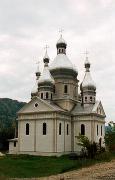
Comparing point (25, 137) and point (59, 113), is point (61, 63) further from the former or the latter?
point (25, 137)

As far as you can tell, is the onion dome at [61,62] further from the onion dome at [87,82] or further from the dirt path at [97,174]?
the dirt path at [97,174]

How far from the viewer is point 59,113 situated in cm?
4869

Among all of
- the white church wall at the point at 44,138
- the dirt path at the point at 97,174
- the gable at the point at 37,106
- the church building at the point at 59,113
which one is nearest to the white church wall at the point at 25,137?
the church building at the point at 59,113

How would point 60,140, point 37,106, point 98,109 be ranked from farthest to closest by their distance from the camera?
point 98,109 < point 37,106 < point 60,140

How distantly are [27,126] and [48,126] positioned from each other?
10.9 ft

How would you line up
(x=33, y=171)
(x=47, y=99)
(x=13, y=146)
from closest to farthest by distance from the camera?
(x=33, y=171), (x=47, y=99), (x=13, y=146)

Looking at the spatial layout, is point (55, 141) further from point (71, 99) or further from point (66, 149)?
point (71, 99)

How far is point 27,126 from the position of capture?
50.3m

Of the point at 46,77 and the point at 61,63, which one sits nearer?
the point at 46,77

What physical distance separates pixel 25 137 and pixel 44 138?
2909mm

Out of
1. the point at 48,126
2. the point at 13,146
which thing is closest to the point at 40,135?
the point at 48,126

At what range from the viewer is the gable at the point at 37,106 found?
4865 centimetres

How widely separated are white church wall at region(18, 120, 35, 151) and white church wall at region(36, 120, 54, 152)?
77 cm

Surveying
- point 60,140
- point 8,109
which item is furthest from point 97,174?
point 8,109
